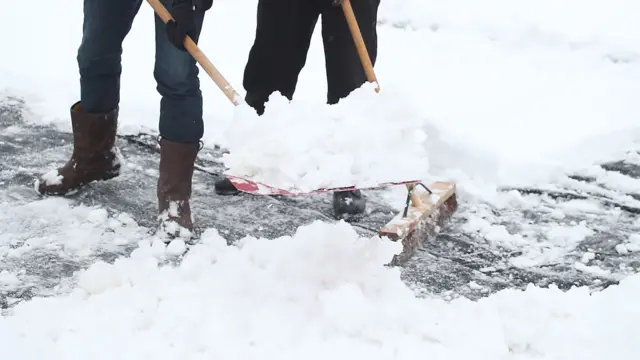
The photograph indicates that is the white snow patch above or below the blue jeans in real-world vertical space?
below

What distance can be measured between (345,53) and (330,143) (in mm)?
854

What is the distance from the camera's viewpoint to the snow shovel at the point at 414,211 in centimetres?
278

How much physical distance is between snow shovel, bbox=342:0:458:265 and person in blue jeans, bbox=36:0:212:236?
21.1 inches

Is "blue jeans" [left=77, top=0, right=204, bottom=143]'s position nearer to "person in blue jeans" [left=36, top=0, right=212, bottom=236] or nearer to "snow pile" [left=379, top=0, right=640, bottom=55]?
"person in blue jeans" [left=36, top=0, right=212, bottom=236]

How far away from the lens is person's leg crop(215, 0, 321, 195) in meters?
3.16

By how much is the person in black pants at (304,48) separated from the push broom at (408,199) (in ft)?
0.88

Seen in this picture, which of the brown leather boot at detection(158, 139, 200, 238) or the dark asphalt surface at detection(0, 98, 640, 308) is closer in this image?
the dark asphalt surface at detection(0, 98, 640, 308)

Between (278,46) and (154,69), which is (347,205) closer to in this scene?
(278,46)

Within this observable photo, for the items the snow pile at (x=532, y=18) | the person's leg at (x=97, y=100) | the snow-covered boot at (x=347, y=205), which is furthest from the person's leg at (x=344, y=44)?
the snow pile at (x=532, y=18)

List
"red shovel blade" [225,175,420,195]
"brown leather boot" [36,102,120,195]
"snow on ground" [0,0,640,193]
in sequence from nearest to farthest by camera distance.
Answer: "red shovel blade" [225,175,420,195] < "brown leather boot" [36,102,120,195] < "snow on ground" [0,0,640,193]

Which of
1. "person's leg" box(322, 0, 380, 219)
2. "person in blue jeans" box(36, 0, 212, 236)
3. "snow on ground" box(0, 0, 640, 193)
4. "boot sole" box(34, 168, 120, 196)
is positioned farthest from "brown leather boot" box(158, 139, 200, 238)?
"snow on ground" box(0, 0, 640, 193)

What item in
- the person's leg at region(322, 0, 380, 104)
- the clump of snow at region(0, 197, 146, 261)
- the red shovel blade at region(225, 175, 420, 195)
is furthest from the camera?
the person's leg at region(322, 0, 380, 104)

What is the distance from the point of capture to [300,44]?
3.25 metres

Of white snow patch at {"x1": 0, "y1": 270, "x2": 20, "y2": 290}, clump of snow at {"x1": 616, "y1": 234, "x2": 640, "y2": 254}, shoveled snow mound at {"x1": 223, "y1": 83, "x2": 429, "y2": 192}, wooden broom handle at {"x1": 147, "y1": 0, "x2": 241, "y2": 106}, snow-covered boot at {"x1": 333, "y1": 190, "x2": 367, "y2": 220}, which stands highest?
wooden broom handle at {"x1": 147, "y1": 0, "x2": 241, "y2": 106}
